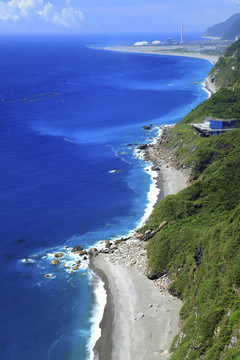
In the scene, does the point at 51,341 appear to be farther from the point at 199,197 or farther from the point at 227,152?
the point at 227,152

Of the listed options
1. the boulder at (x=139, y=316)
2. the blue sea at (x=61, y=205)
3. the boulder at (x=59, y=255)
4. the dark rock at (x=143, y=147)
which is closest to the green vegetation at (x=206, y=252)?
the boulder at (x=139, y=316)

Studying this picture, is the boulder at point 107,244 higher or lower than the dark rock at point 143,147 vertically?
lower

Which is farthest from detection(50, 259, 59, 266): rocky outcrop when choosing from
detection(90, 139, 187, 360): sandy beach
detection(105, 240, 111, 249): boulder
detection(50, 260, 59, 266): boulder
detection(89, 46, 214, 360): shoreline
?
detection(105, 240, 111, 249): boulder

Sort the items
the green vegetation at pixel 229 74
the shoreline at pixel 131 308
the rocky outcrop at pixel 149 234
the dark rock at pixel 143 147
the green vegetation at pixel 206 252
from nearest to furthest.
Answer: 1. the green vegetation at pixel 206 252
2. the shoreline at pixel 131 308
3. the rocky outcrop at pixel 149 234
4. the dark rock at pixel 143 147
5. the green vegetation at pixel 229 74

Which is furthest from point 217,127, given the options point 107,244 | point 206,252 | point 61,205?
point 206,252

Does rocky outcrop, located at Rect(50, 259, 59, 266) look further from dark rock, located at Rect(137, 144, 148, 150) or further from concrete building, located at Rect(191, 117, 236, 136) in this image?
dark rock, located at Rect(137, 144, 148, 150)

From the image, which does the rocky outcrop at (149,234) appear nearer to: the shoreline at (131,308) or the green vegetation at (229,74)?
the shoreline at (131,308)

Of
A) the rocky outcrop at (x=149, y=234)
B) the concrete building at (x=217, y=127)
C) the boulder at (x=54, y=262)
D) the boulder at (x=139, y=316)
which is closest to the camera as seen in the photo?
the boulder at (x=139, y=316)

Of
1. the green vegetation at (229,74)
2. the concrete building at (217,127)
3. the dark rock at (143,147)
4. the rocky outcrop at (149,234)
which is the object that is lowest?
the rocky outcrop at (149,234)
